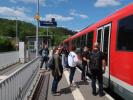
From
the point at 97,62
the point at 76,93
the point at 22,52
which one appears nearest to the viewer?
the point at 97,62

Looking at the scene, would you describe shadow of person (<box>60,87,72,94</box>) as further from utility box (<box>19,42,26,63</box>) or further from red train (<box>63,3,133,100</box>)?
utility box (<box>19,42,26,63</box>)

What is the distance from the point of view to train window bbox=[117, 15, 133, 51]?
9.73m

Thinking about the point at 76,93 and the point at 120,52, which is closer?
the point at 120,52

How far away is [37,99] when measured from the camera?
11.4 m

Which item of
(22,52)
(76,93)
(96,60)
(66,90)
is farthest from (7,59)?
(96,60)

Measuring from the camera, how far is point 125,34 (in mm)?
10266

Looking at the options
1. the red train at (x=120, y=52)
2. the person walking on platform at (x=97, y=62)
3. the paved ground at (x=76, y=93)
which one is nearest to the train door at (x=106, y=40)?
the red train at (x=120, y=52)

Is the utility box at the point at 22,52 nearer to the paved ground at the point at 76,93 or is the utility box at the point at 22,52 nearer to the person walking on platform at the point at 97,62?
the paved ground at the point at 76,93

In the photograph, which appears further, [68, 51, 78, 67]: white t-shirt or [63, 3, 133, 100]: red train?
[68, 51, 78, 67]: white t-shirt

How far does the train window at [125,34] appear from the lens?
9727 mm

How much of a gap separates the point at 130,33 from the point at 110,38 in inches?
92.0

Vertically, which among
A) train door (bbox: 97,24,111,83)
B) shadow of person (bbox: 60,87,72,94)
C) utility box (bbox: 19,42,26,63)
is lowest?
shadow of person (bbox: 60,87,72,94)

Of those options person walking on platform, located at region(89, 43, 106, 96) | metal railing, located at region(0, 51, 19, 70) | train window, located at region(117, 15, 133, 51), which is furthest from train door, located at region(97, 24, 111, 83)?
metal railing, located at region(0, 51, 19, 70)

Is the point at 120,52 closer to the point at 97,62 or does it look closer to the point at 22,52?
the point at 97,62
